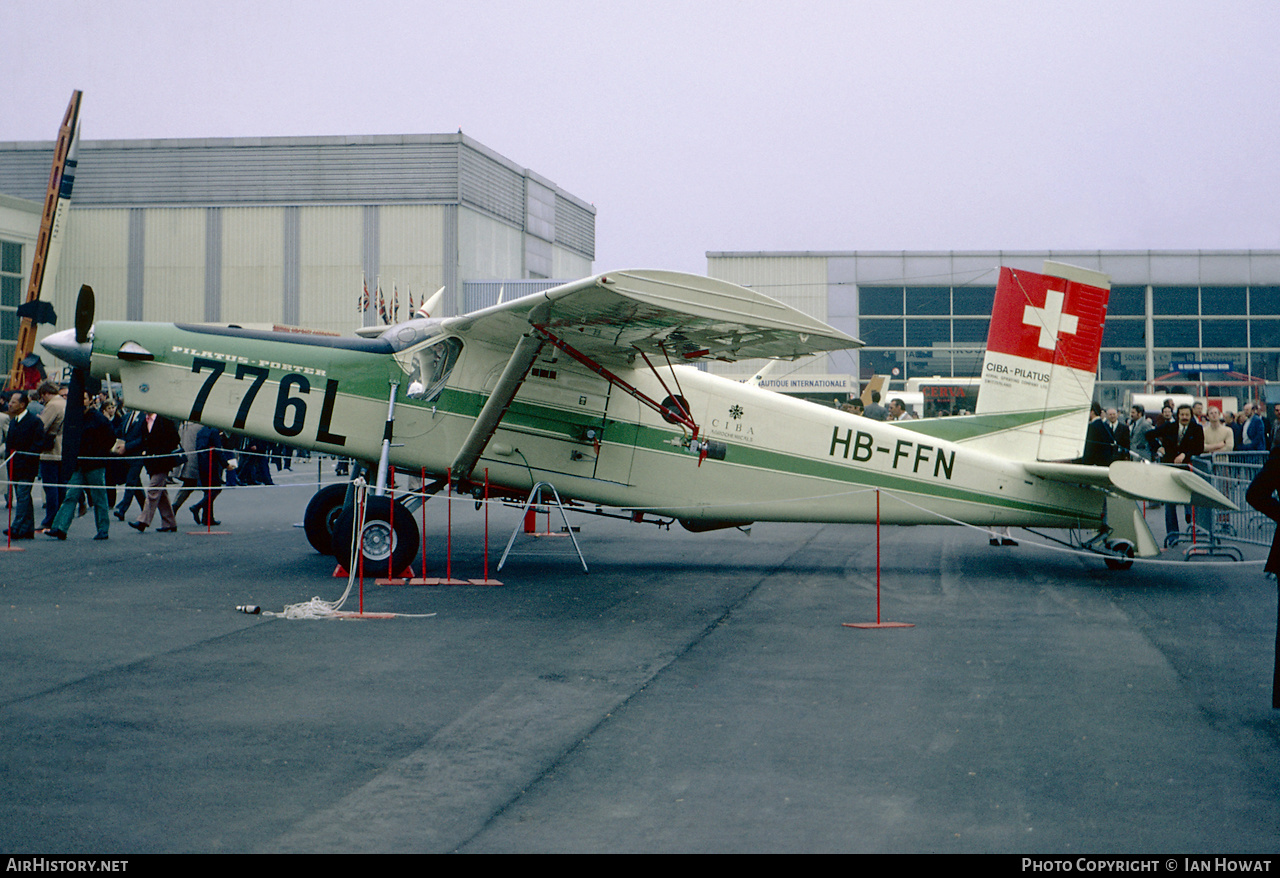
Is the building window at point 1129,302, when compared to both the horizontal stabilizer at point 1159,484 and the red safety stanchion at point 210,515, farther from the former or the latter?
the red safety stanchion at point 210,515

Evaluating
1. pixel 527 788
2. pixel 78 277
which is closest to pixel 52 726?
pixel 527 788

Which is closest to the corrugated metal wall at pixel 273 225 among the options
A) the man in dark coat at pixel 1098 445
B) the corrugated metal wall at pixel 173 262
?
the corrugated metal wall at pixel 173 262

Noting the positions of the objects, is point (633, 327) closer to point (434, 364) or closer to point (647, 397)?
point (647, 397)

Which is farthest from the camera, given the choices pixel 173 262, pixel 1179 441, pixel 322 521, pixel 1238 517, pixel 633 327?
pixel 173 262

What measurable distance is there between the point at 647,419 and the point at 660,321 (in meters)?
2.01

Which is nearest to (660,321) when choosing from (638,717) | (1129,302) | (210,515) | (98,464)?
(638,717)

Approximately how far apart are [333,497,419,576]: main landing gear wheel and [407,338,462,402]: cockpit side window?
1.26 metres

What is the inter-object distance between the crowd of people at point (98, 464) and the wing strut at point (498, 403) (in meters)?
3.74

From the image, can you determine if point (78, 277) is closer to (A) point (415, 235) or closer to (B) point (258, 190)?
(B) point (258, 190)

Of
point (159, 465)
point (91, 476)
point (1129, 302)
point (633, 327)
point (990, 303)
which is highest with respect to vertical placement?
point (1129, 302)

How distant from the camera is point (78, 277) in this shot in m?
50.9

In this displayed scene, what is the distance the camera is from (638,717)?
5715mm

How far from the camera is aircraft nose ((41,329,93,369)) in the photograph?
10.6 m

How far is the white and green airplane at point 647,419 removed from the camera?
A: 1048 centimetres
